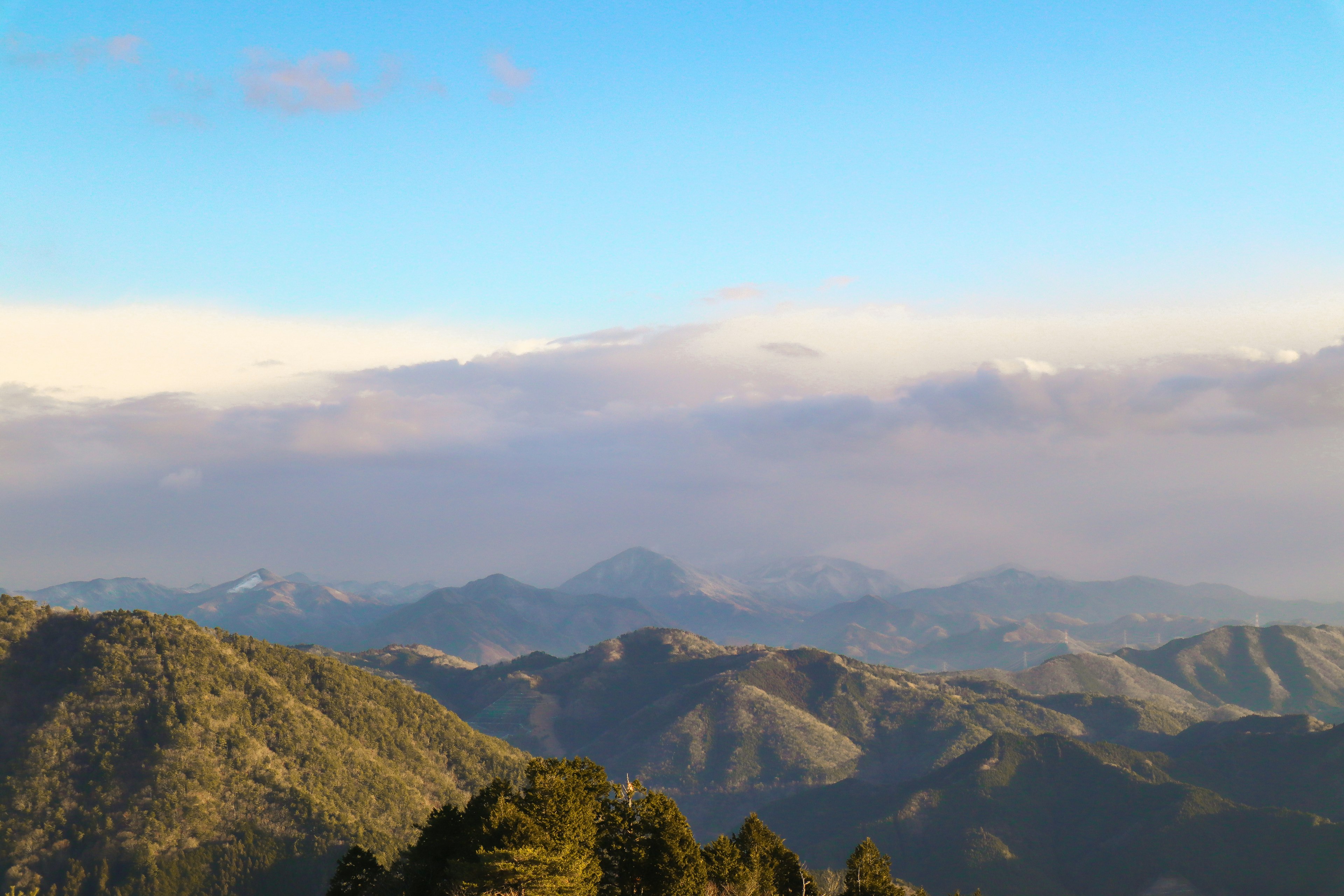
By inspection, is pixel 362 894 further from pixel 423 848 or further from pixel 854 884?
pixel 854 884

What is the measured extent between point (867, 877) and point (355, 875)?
227ft

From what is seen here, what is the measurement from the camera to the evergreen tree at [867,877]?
112 metres

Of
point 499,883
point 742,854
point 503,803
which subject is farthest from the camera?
point 742,854

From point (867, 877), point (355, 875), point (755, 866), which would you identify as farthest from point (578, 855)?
point (355, 875)

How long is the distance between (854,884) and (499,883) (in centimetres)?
5225

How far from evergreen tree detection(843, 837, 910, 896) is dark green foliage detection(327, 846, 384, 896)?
63196 millimetres

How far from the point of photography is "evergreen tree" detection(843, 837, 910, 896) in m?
112

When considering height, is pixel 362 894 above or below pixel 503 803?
below

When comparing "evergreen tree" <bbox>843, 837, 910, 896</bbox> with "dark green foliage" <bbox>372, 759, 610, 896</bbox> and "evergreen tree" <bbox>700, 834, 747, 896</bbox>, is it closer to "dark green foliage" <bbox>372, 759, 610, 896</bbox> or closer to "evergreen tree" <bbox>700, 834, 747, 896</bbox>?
"evergreen tree" <bbox>700, 834, 747, 896</bbox>

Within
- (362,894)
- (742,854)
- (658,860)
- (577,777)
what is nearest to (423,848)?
(362,894)

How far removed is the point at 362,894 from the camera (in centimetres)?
11481

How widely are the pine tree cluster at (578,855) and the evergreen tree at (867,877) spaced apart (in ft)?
0.53

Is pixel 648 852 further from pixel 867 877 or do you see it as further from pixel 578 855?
pixel 867 877

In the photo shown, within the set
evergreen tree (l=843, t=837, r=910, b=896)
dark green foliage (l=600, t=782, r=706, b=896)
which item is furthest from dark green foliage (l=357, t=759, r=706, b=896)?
evergreen tree (l=843, t=837, r=910, b=896)
